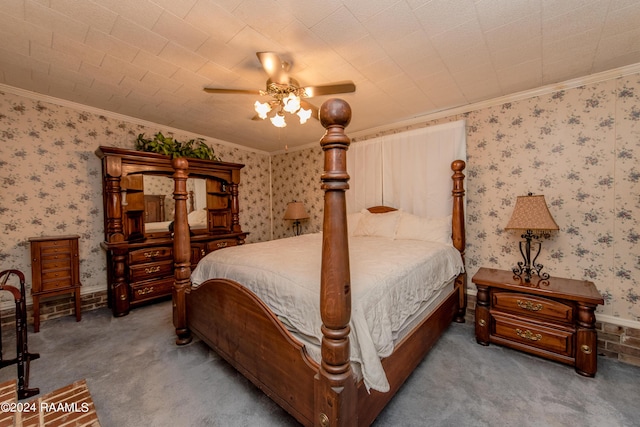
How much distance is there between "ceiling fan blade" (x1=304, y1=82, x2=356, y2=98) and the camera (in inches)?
67.9

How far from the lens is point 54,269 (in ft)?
8.27

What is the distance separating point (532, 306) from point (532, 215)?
2.31ft

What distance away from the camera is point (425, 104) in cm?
276

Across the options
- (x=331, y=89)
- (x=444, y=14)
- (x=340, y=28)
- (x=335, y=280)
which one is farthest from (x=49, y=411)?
(x=444, y=14)

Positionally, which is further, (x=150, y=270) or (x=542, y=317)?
(x=150, y=270)

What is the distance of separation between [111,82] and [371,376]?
10.0 feet

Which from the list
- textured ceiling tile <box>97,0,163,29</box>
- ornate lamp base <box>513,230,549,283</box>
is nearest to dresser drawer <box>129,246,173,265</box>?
textured ceiling tile <box>97,0,163,29</box>

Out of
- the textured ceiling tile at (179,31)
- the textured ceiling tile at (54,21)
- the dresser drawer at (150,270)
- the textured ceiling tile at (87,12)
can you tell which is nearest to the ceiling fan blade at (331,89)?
the textured ceiling tile at (179,31)

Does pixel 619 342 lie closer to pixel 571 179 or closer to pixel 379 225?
pixel 571 179

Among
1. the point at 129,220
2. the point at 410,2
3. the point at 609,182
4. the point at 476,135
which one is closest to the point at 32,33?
the point at 129,220

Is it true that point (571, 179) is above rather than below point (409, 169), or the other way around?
below

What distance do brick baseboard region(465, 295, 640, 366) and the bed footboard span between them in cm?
250

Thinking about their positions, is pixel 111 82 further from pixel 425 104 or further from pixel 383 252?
pixel 425 104

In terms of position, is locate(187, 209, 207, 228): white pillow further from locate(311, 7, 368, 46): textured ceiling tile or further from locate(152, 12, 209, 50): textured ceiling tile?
locate(311, 7, 368, 46): textured ceiling tile
